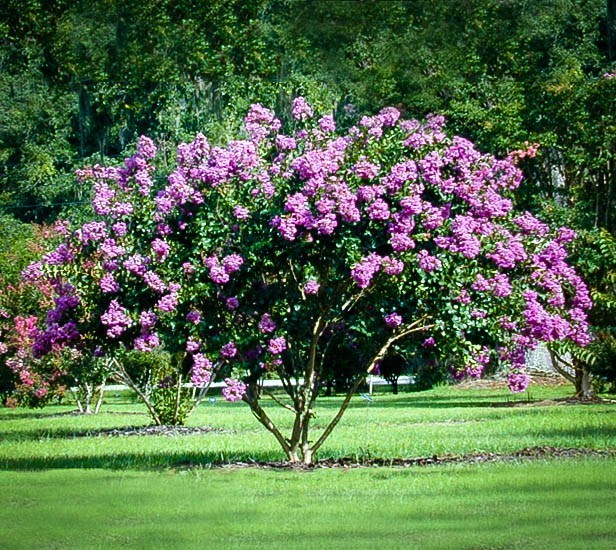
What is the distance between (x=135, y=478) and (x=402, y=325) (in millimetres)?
3288

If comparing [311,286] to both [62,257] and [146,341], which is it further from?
[62,257]

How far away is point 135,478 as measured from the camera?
14211mm

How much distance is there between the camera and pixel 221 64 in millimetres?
57469

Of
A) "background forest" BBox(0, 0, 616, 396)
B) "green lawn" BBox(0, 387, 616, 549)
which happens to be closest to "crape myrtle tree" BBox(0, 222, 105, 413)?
"background forest" BBox(0, 0, 616, 396)

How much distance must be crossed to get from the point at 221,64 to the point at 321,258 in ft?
144

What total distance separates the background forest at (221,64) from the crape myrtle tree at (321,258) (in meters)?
20.3

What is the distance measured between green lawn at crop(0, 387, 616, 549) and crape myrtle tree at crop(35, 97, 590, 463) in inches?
55.2

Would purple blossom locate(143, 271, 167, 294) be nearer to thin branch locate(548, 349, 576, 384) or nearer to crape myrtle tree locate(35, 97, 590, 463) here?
crape myrtle tree locate(35, 97, 590, 463)

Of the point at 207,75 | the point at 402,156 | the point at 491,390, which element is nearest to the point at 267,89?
the point at 207,75

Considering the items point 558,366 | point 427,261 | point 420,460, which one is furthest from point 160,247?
point 558,366

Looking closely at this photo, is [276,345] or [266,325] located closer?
[276,345]

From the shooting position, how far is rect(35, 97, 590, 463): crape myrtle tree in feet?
47.0

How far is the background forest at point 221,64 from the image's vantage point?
154ft

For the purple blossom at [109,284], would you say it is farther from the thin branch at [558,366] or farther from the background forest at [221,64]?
the background forest at [221,64]
